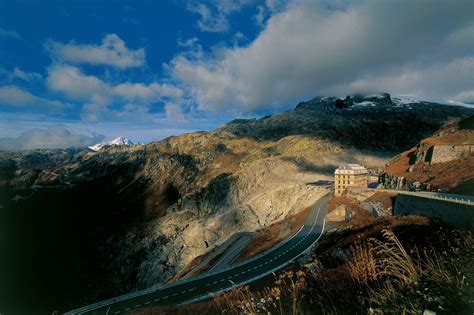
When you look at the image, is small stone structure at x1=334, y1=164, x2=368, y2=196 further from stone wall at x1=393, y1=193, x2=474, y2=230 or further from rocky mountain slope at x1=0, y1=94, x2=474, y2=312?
stone wall at x1=393, y1=193, x2=474, y2=230

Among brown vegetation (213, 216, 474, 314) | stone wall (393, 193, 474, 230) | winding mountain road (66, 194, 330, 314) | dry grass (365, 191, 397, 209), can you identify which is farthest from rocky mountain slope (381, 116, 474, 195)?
brown vegetation (213, 216, 474, 314)

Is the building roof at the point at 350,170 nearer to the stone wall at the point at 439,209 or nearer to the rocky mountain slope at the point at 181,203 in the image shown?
the rocky mountain slope at the point at 181,203

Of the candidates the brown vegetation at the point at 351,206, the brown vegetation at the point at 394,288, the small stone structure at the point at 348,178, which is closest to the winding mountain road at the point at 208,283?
the brown vegetation at the point at 351,206

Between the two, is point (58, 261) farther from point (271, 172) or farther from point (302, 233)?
point (302, 233)

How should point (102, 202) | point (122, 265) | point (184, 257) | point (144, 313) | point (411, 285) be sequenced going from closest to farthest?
1. point (411, 285)
2. point (144, 313)
3. point (184, 257)
4. point (122, 265)
5. point (102, 202)

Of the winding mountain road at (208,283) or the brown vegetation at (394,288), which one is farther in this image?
the winding mountain road at (208,283)

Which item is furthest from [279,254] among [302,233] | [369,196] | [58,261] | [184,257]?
[58,261]
